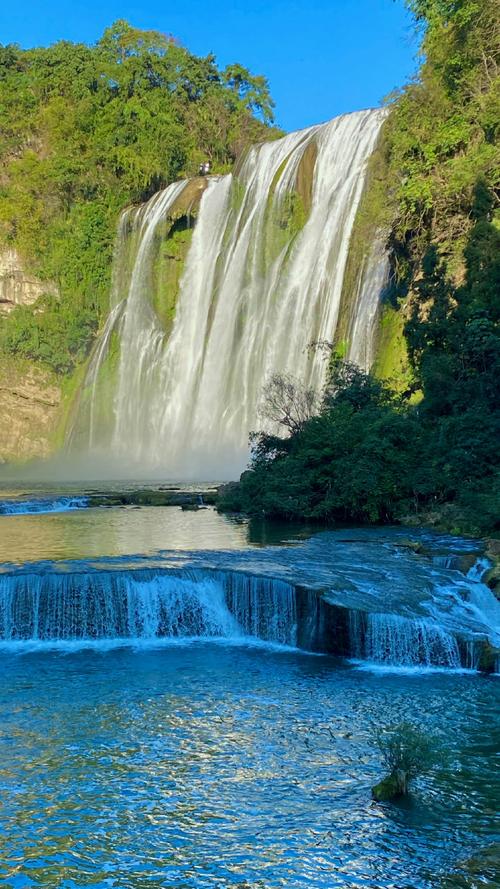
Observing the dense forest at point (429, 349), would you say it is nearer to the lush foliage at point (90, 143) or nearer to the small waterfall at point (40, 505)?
the small waterfall at point (40, 505)

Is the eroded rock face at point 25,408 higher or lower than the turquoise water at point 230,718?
higher

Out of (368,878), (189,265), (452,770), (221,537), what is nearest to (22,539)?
(221,537)

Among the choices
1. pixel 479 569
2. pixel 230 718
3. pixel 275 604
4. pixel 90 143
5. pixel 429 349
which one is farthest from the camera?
pixel 90 143

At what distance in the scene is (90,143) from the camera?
179 ft

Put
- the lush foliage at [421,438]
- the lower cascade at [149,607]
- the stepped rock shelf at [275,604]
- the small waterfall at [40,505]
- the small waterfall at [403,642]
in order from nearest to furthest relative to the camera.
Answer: the small waterfall at [403,642] → the stepped rock shelf at [275,604] → the lower cascade at [149,607] → the lush foliage at [421,438] → the small waterfall at [40,505]

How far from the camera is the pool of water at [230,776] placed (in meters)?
6.36

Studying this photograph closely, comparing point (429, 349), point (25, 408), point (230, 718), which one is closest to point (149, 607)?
point (230, 718)

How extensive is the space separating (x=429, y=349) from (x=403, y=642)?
12.9 m

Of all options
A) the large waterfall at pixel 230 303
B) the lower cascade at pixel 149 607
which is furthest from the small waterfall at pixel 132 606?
the large waterfall at pixel 230 303

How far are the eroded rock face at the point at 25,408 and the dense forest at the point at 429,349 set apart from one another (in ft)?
81.0

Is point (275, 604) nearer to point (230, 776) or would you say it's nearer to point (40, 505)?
point (230, 776)

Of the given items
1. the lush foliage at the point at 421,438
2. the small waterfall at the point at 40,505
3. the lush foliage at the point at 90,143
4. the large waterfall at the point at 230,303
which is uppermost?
the lush foliage at the point at 90,143

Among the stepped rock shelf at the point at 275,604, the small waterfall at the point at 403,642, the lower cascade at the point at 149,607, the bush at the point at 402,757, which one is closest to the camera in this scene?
the bush at the point at 402,757

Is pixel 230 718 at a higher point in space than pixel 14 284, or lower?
lower
